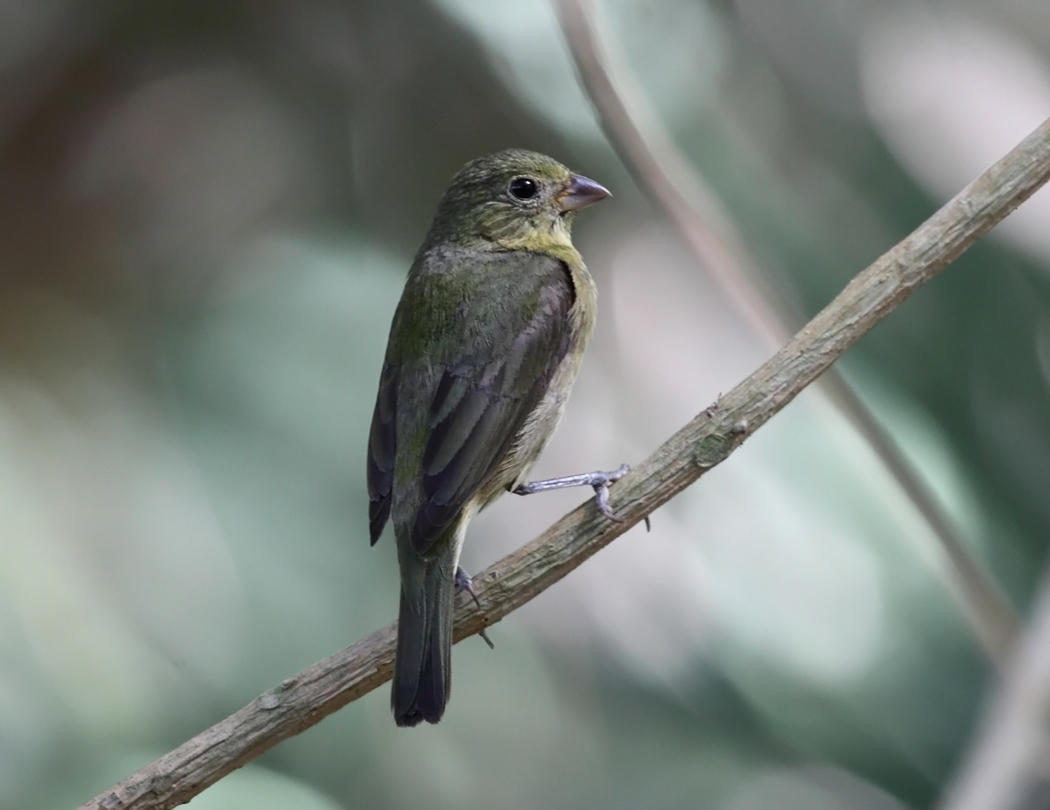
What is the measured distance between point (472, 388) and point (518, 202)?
71 cm

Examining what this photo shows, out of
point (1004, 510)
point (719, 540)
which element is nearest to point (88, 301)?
point (719, 540)

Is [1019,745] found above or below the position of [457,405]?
below

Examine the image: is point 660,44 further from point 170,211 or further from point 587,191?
point 170,211

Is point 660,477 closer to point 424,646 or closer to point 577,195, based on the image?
point 424,646

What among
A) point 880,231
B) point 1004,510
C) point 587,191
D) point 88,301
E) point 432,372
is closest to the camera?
point 432,372

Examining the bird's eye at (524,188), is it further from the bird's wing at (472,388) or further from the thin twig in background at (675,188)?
the thin twig in background at (675,188)

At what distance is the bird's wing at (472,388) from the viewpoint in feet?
8.80

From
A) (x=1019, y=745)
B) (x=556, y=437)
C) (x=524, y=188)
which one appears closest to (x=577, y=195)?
(x=524, y=188)

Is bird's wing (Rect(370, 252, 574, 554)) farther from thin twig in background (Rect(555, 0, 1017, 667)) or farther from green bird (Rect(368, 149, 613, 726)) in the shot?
thin twig in background (Rect(555, 0, 1017, 667))

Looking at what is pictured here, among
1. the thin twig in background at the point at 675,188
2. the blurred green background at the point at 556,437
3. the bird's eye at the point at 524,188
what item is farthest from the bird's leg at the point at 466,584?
the thin twig in background at the point at 675,188

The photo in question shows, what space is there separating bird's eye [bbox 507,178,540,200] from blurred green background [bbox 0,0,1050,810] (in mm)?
920

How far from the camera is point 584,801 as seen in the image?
3.72 m

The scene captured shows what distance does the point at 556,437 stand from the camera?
4066mm

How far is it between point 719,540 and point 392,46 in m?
2.11
